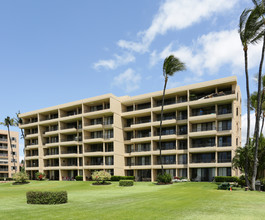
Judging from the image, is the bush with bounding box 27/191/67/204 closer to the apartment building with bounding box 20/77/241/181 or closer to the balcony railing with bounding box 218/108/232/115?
the apartment building with bounding box 20/77/241/181

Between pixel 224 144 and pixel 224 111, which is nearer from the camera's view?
pixel 224 144

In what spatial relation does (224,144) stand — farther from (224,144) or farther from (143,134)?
(143,134)

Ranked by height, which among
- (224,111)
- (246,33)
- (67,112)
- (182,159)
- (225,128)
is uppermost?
(246,33)

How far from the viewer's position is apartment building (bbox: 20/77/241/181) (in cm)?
4478

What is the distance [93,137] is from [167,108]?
1957 centimetres

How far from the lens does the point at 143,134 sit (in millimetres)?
54719

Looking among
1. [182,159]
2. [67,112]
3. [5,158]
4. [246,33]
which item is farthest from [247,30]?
[5,158]

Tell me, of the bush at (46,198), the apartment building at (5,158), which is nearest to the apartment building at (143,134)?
the bush at (46,198)

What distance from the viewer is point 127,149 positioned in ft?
186

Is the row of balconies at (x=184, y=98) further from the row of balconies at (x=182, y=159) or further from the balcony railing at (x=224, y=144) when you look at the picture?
the row of balconies at (x=182, y=159)

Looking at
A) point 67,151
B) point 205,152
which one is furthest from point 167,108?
point 67,151

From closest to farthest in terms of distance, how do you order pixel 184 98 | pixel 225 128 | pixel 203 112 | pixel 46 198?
pixel 46 198, pixel 225 128, pixel 203 112, pixel 184 98

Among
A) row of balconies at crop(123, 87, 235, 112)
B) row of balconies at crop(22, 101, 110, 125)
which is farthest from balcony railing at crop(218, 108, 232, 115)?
row of balconies at crop(22, 101, 110, 125)

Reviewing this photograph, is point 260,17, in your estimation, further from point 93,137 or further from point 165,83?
point 93,137
